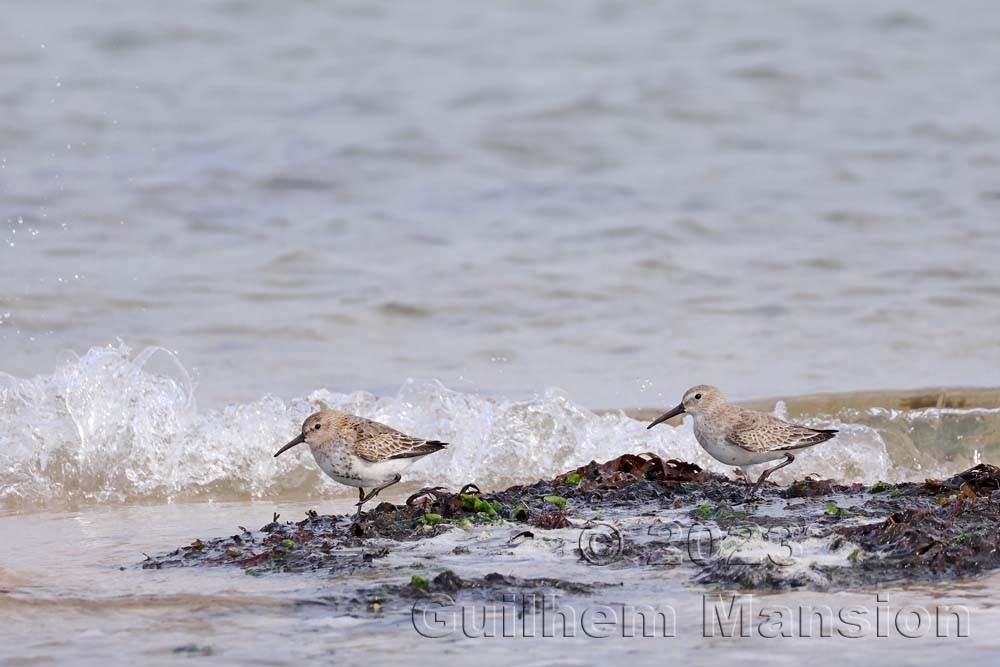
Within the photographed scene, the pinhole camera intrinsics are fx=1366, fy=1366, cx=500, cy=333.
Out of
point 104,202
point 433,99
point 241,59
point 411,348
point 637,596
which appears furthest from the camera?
point 241,59

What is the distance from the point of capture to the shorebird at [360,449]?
7270 mm

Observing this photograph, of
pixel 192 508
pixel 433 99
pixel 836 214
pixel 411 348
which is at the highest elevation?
pixel 433 99

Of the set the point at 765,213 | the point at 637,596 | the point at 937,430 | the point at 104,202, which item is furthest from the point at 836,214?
the point at 637,596

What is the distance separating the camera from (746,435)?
7.68 m

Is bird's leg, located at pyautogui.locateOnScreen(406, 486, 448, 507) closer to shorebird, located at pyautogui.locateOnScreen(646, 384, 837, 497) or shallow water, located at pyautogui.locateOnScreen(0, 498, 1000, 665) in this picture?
shallow water, located at pyautogui.locateOnScreen(0, 498, 1000, 665)

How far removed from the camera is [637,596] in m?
5.57

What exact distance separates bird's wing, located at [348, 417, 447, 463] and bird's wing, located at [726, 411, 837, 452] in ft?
5.53

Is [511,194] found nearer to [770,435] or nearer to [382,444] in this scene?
[770,435]

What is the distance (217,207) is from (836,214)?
22.2 ft

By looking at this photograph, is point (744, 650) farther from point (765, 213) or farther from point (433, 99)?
point (433, 99)

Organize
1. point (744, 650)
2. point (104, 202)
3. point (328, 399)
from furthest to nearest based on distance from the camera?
1. point (104, 202)
2. point (328, 399)
3. point (744, 650)

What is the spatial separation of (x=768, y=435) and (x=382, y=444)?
218 cm

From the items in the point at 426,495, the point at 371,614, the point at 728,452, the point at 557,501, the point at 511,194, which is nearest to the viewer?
the point at 371,614

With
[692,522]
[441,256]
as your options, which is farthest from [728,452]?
[441,256]
